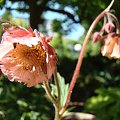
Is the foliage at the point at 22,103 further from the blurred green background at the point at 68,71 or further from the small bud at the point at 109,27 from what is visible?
the small bud at the point at 109,27

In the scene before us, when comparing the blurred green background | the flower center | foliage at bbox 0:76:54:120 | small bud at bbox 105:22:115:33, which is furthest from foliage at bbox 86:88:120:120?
the flower center

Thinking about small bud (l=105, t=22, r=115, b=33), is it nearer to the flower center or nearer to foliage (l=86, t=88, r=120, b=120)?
the flower center

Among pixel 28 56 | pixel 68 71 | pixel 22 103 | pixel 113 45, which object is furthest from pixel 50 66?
pixel 68 71

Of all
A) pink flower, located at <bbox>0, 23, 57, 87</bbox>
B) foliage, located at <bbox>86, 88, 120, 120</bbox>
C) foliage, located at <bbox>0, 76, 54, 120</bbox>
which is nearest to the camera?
pink flower, located at <bbox>0, 23, 57, 87</bbox>

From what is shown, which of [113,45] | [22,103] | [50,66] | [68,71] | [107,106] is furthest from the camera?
[68,71]

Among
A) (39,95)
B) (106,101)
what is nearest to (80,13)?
(39,95)

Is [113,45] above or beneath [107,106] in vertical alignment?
above

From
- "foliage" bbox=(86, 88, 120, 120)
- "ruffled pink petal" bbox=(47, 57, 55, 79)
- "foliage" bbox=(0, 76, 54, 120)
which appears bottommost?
"foliage" bbox=(86, 88, 120, 120)

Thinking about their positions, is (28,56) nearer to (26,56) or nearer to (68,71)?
(26,56)
